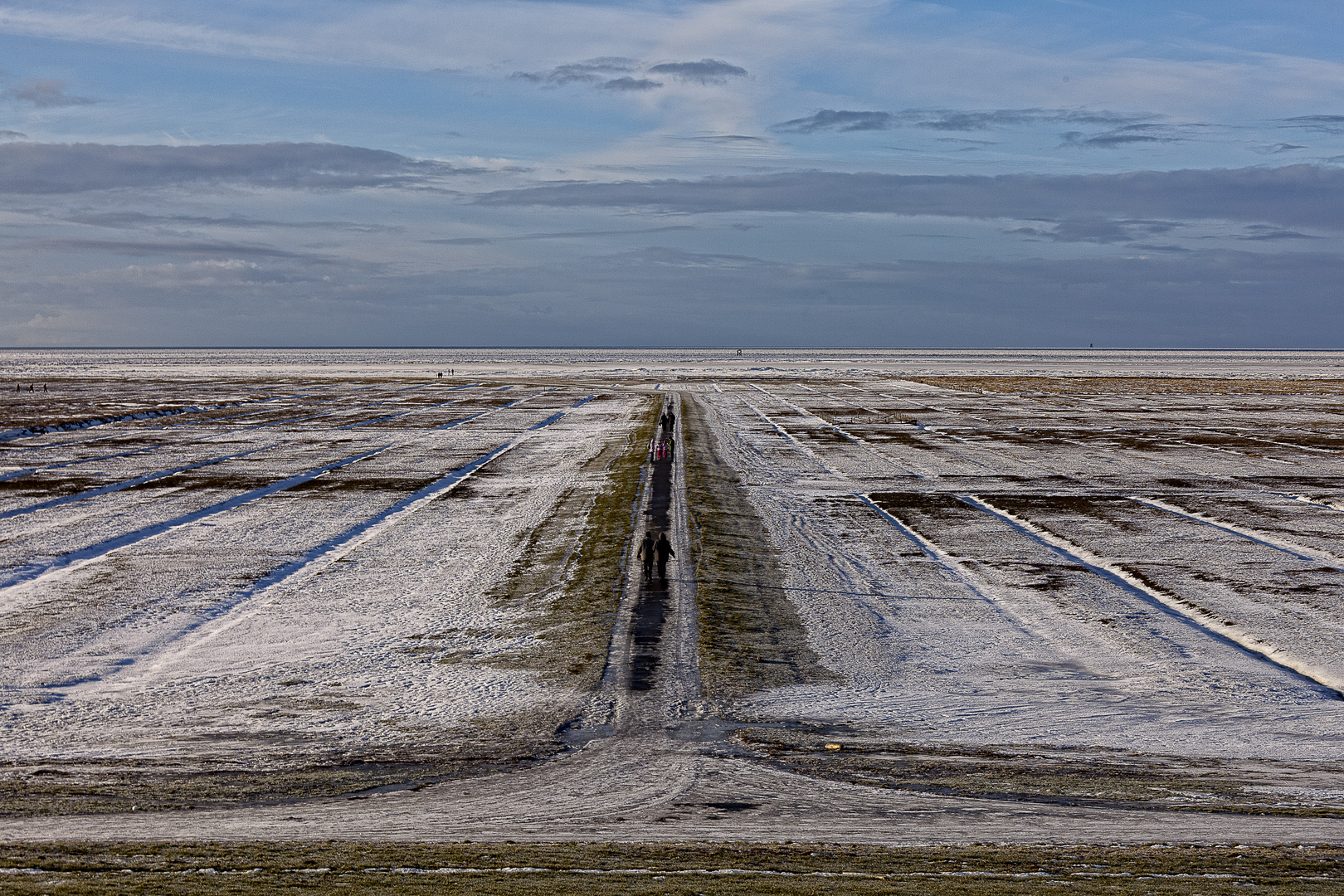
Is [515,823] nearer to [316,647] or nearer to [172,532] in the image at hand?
[316,647]

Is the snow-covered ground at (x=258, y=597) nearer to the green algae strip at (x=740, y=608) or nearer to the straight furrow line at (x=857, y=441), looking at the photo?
the green algae strip at (x=740, y=608)

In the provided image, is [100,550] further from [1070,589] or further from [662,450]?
[662,450]

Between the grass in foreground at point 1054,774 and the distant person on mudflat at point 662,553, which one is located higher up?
the distant person on mudflat at point 662,553

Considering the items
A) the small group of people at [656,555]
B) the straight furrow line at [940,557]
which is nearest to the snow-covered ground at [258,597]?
the small group of people at [656,555]

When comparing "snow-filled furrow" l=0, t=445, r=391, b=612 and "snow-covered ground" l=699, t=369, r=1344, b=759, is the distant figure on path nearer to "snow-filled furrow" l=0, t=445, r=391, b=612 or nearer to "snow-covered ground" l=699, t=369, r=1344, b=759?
"snow-covered ground" l=699, t=369, r=1344, b=759

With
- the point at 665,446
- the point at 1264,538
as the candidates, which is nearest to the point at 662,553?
the point at 1264,538
